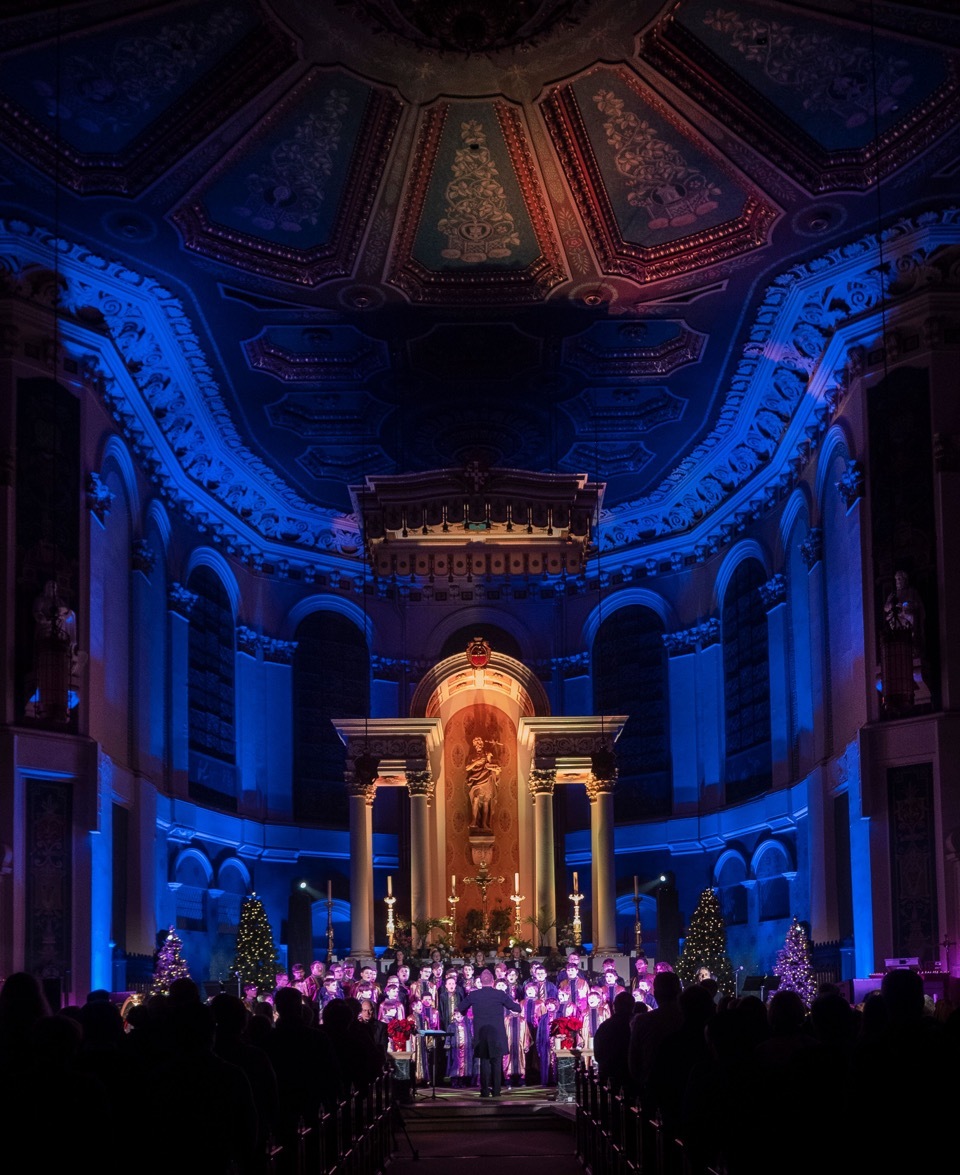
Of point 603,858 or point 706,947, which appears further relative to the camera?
point 603,858

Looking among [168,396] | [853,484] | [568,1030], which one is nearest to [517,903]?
[568,1030]

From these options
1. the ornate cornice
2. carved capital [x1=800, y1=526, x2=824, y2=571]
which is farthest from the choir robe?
the ornate cornice

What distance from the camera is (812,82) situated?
56.6 feet

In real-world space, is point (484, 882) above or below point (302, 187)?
Result: below

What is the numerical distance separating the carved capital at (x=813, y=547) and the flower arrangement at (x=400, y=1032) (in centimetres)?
916

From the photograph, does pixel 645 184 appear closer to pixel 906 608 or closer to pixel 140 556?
pixel 906 608

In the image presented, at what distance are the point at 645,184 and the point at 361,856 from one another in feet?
42.3

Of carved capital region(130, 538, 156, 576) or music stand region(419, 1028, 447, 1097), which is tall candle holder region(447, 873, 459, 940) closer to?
music stand region(419, 1028, 447, 1097)

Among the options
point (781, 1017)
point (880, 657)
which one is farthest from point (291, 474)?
point (781, 1017)

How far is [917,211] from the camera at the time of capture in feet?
63.8

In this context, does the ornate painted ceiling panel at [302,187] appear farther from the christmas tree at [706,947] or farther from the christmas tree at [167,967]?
the christmas tree at [706,947]

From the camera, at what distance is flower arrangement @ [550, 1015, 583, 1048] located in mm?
20250

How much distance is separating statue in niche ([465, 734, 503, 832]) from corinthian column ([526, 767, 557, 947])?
127 centimetres

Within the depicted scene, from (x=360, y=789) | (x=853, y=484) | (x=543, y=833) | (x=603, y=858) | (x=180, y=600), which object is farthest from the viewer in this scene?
(x=543, y=833)
